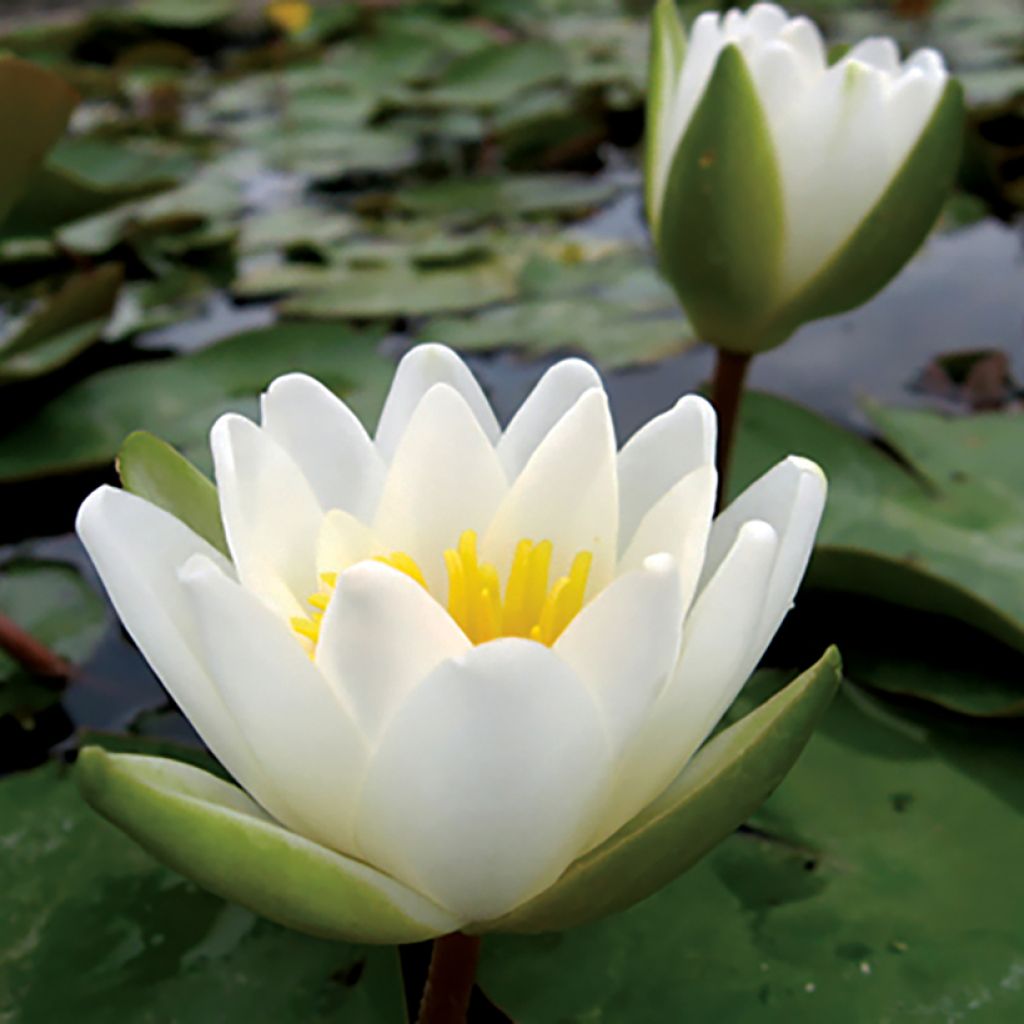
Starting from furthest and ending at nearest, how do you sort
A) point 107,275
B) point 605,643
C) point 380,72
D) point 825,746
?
1. point 380,72
2. point 107,275
3. point 825,746
4. point 605,643

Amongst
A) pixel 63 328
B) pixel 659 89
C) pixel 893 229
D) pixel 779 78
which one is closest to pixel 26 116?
pixel 63 328

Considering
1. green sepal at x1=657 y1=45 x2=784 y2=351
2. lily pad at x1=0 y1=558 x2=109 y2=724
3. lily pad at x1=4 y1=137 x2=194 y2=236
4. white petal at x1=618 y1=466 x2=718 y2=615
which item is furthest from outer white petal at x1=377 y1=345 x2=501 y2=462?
lily pad at x1=4 y1=137 x2=194 y2=236

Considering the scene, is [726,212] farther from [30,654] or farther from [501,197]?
[501,197]

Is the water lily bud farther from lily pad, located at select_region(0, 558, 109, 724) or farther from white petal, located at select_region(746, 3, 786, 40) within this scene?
lily pad, located at select_region(0, 558, 109, 724)

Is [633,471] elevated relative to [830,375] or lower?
elevated

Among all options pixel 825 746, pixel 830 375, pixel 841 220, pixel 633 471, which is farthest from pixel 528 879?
pixel 830 375

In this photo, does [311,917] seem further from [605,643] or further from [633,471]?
[633,471]
